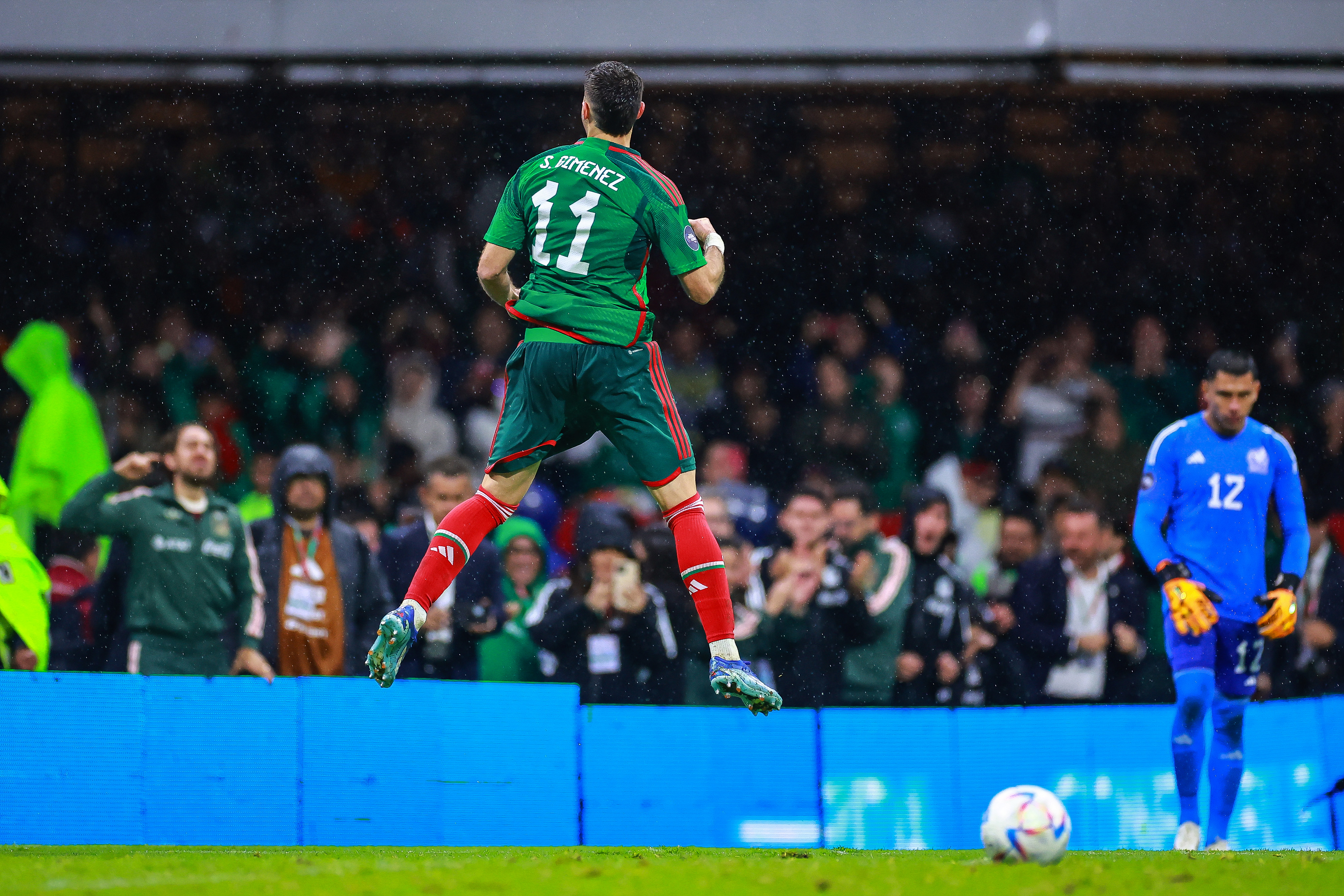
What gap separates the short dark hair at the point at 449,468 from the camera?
27.6 ft

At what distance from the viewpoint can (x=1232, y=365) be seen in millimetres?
6855

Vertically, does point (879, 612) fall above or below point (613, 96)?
below

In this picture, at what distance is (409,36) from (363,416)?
2.67 m

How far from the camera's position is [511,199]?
5102 mm

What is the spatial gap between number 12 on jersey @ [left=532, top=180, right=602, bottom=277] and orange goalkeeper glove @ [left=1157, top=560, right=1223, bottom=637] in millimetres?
3331

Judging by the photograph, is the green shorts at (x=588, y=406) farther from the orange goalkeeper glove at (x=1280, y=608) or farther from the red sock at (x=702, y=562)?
the orange goalkeeper glove at (x=1280, y=608)

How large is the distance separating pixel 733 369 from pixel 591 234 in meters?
6.17

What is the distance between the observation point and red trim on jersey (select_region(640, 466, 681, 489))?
5.03 m

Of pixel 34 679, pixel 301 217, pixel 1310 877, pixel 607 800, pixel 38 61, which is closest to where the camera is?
pixel 1310 877

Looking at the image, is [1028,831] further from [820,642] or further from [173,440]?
[173,440]

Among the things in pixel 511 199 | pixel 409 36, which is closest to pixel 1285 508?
pixel 511 199

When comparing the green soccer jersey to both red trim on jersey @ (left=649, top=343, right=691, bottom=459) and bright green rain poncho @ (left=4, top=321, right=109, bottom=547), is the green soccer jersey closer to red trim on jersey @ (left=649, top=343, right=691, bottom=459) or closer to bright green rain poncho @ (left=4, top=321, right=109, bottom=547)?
red trim on jersey @ (left=649, top=343, right=691, bottom=459)

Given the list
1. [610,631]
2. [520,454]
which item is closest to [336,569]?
[610,631]

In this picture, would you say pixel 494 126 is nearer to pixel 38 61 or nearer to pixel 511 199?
pixel 38 61
